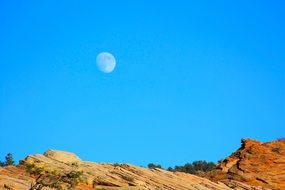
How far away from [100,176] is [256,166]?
81.6 feet

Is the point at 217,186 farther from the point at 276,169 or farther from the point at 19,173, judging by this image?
the point at 19,173

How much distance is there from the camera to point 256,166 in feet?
203

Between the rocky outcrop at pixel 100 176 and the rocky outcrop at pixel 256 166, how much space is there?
7333 mm

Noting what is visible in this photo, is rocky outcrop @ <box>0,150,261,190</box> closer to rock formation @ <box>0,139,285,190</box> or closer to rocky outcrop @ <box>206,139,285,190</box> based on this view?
rock formation @ <box>0,139,285,190</box>

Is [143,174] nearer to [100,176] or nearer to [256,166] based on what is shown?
[100,176]

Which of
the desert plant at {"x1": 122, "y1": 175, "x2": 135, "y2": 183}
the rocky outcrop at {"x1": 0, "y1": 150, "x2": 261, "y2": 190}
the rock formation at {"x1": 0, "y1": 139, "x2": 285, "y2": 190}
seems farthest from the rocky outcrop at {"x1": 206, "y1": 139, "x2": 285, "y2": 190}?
the desert plant at {"x1": 122, "y1": 175, "x2": 135, "y2": 183}

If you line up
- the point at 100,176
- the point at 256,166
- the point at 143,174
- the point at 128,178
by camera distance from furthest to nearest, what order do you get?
the point at 256,166 < the point at 143,174 < the point at 128,178 < the point at 100,176

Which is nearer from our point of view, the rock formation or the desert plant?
the rock formation

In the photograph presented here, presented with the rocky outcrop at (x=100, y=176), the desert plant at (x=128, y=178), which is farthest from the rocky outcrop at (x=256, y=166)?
the desert plant at (x=128, y=178)

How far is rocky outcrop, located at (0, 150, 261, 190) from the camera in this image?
136ft

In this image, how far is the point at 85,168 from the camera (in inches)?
1820

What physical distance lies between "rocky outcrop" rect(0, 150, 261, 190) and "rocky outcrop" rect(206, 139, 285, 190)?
733cm

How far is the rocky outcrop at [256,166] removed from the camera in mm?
59537

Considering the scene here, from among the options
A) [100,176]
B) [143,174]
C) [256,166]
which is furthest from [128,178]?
[256,166]
